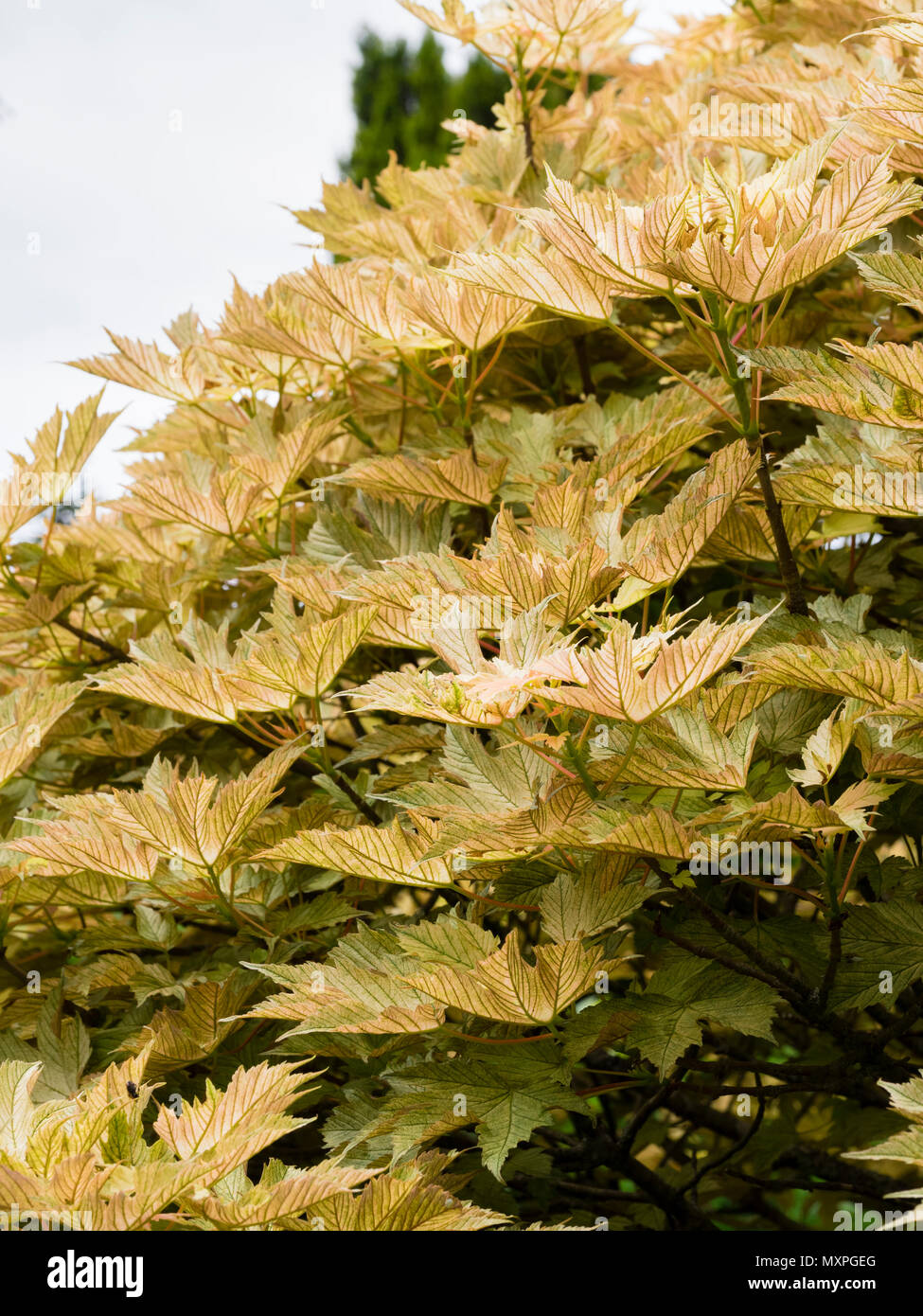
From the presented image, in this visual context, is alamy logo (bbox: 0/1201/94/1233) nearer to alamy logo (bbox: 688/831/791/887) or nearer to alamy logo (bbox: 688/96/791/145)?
alamy logo (bbox: 688/831/791/887)

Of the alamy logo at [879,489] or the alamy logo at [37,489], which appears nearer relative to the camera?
the alamy logo at [879,489]

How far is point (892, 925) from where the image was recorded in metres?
1.06

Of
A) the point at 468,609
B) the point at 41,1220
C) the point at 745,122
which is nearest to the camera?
the point at 41,1220

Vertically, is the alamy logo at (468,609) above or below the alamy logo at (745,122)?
below

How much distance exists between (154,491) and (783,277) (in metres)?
0.82

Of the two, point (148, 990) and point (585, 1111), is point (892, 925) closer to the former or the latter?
point (585, 1111)

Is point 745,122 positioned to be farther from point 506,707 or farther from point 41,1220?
point 41,1220

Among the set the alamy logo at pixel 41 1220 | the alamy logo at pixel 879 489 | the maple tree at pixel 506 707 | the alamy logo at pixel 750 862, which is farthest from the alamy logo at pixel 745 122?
the alamy logo at pixel 41 1220
